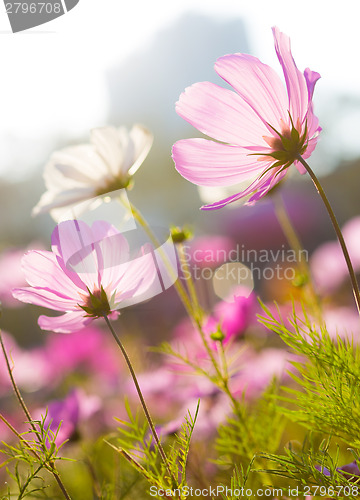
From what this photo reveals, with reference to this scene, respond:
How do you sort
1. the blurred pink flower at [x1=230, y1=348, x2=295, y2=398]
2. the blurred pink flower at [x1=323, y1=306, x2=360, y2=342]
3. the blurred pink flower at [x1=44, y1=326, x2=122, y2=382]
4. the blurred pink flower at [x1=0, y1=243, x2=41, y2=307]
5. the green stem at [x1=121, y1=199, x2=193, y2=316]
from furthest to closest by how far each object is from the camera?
the blurred pink flower at [x1=44, y1=326, x2=122, y2=382] → the blurred pink flower at [x1=0, y1=243, x2=41, y2=307] → the blurred pink flower at [x1=323, y1=306, x2=360, y2=342] → the blurred pink flower at [x1=230, y1=348, x2=295, y2=398] → the green stem at [x1=121, y1=199, x2=193, y2=316]

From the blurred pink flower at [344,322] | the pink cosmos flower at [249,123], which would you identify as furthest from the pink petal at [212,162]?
the blurred pink flower at [344,322]

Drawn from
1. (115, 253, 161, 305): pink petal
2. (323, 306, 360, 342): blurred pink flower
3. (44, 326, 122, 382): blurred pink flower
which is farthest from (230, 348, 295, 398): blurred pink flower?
(44, 326, 122, 382): blurred pink flower

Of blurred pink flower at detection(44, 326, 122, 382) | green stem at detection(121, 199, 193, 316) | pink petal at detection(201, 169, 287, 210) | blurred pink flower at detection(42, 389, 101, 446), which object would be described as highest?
pink petal at detection(201, 169, 287, 210)

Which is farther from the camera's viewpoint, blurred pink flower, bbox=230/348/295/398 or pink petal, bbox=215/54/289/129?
blurred pink flower, bbox=230/348/295/398

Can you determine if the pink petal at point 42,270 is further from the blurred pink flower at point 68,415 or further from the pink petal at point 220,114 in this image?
the blurred pink flower at point 68,415

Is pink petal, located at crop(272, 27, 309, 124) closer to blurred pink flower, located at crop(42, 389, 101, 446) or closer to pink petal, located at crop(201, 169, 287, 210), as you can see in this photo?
pink petal, located at crop(201, 169, 287, 210)

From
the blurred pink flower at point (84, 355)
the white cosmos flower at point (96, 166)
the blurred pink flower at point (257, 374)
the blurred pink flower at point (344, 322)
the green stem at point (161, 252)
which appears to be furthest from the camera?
the blurred pink flower at point (84, 355)

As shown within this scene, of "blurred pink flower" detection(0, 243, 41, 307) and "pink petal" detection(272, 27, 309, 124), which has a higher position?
"pink petal" detection(272, 27, 309, 124)
